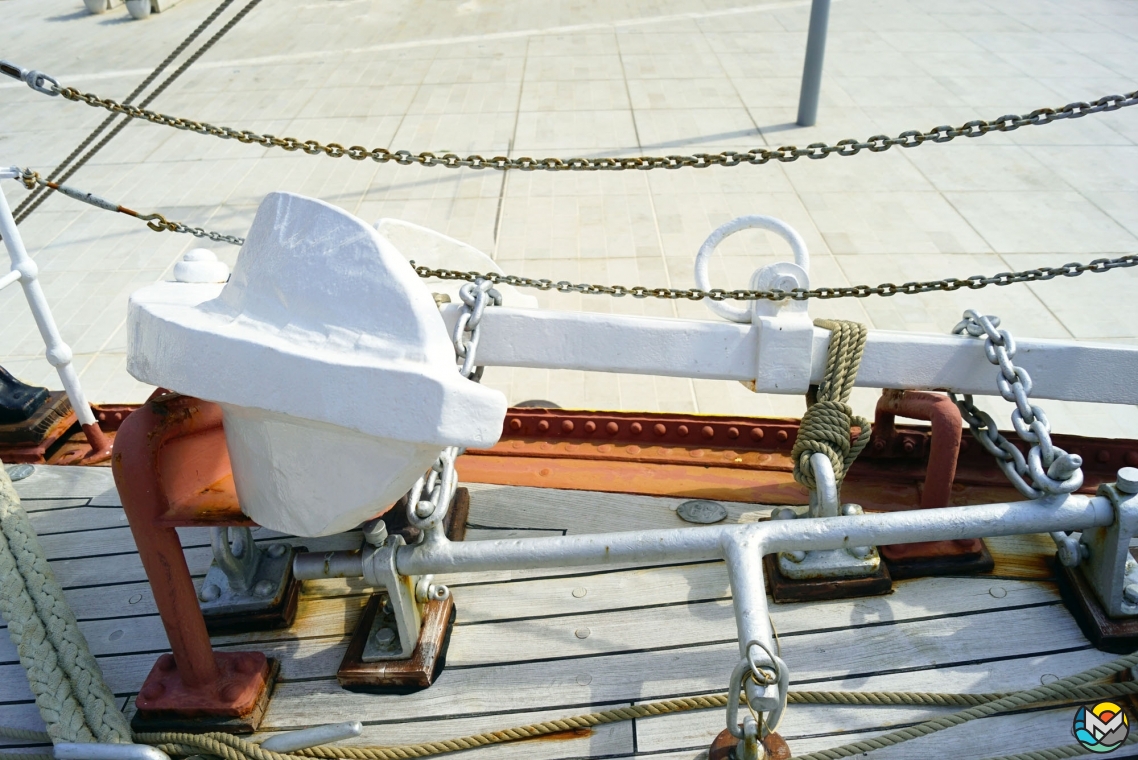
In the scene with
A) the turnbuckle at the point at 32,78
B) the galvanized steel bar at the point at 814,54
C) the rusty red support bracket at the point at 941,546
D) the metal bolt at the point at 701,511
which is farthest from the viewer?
the galvanized steel bar at the point at 814,54

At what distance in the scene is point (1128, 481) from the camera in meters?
1.76

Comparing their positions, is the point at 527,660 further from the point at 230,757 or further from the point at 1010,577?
the point at 1010,577

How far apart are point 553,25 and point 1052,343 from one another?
29.9ft

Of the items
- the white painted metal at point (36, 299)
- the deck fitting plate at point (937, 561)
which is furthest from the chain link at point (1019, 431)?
the white painted metal at point (36, 299)

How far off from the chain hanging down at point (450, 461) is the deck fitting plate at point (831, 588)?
0.81m

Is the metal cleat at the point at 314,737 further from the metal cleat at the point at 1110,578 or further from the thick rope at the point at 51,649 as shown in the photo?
the metal cleat at the point at 1110,578

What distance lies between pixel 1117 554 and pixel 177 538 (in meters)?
1.92

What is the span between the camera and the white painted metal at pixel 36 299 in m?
2.52

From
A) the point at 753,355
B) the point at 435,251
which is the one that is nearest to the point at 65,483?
the point at 435,251

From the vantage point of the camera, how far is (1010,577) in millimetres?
2084

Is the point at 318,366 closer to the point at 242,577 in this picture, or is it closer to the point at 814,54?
the point at 242,577

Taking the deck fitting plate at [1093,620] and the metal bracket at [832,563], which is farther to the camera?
the metal bracket at [832,563]

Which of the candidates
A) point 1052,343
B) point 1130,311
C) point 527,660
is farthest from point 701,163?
point 1130,311

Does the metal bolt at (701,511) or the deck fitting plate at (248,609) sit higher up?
the deck fitting plate at (248,609)
